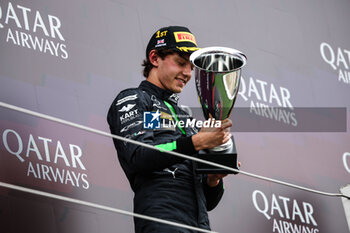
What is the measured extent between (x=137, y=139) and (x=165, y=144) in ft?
0.22

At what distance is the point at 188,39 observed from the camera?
168 cm

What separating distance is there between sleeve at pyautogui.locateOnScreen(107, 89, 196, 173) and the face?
92 millimetres

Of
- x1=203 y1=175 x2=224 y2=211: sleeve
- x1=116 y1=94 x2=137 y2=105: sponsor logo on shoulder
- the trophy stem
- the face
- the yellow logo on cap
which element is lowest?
x1=203 y1=175 x2=224 y2=211: sleeve

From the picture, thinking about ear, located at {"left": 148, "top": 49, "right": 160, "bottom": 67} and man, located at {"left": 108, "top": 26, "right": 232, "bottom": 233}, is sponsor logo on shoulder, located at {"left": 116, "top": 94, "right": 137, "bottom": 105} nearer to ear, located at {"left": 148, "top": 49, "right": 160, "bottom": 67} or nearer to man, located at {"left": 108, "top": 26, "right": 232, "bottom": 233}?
man, located at {"left": 108, "top": 26, "right": 232, "bottom": 233}

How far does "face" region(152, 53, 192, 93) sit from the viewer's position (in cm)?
168

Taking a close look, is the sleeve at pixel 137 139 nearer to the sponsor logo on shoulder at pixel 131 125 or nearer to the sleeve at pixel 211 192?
the sponsor logo on shoulder at pixel 131 125

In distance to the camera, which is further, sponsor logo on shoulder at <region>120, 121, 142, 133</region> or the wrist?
the wrist

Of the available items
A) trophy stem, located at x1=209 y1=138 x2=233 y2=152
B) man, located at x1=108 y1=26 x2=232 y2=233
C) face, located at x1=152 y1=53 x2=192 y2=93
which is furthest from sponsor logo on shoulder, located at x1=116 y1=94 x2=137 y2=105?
trophy stem, located at x1=209 y1=138 x2=233 y2=152

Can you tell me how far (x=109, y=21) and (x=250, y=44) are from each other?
754 mm

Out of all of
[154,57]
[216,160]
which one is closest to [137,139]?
[216,160]

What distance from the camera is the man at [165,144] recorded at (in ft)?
4.77

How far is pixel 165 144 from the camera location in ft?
4.88

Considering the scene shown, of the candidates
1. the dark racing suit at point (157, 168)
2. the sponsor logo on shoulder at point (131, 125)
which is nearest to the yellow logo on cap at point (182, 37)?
the dark racing suit at point (157, 168)

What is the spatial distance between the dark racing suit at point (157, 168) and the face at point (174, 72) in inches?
2.7
